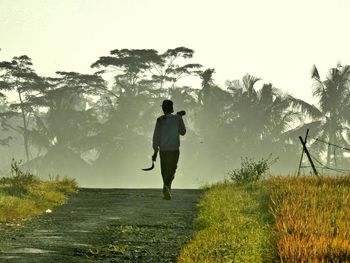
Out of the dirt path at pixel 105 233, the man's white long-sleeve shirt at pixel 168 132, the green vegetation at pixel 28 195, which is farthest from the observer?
the man's white long-sleeve shirt at pixel 168 132

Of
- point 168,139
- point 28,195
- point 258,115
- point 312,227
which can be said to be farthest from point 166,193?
point 258,115

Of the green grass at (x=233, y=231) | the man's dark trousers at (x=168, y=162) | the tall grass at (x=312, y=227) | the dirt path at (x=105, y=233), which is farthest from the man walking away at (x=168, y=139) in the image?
the tall grass at (x=312, y=227)

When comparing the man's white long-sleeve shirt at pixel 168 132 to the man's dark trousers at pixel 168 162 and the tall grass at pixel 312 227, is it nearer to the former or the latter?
the man's dark trousers at pixel 168 162

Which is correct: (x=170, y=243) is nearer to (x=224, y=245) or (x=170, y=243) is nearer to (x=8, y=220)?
(x=224, y=245)

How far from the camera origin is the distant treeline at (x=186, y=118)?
48812 mm

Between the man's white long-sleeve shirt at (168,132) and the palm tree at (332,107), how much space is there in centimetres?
3588

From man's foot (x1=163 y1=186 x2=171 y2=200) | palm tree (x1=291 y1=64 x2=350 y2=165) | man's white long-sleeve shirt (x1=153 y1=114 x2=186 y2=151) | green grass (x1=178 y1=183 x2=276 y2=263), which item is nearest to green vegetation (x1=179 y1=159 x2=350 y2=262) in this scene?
green grass (x1=178 y1=183 x2=276 y2=263)

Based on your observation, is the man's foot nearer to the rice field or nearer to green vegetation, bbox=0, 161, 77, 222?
the rice field

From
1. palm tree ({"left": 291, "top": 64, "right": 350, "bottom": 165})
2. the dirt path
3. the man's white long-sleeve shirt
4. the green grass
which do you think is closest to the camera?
the green grass

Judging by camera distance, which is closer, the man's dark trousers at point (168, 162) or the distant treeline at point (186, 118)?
the man's dark trousers at point (168, 162)

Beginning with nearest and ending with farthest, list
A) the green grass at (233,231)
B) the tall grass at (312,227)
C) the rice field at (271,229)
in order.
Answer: the tall grass at (312,227)
the rice field at (271,229)
the green grass at (233,231)

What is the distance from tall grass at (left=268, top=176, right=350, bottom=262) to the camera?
557 cm

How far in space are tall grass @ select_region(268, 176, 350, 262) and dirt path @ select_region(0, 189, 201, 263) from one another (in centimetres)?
123

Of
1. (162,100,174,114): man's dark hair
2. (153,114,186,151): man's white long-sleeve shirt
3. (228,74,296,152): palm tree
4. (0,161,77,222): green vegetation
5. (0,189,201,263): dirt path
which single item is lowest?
(0,189,201,263): dirt path
